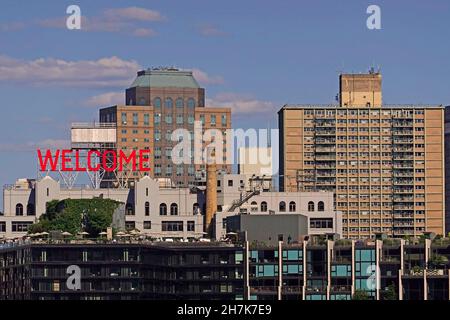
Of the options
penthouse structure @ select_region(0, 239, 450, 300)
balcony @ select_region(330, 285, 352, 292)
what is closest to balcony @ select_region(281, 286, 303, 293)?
penthouse structure @ select_region(0, 239, 450, 300)

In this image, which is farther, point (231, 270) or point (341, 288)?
point (231, 270)

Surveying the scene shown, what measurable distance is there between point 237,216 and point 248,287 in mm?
27275

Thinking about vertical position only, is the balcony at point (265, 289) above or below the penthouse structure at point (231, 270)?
below

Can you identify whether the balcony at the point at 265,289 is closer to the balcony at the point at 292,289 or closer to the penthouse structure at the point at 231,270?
the penthouse structure at the point at 231,270

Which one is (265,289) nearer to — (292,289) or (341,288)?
(292,289)

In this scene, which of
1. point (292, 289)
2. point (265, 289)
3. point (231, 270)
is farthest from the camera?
point (265, 289)

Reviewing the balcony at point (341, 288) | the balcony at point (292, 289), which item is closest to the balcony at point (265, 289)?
the balcony at point (292, 289)

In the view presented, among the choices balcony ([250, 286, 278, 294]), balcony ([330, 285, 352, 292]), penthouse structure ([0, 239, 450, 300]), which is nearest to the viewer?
penthouse structure ([0, 239, 450, 300])

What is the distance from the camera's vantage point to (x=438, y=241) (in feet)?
570

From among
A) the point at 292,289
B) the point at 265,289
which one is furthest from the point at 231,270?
the point at 292,289

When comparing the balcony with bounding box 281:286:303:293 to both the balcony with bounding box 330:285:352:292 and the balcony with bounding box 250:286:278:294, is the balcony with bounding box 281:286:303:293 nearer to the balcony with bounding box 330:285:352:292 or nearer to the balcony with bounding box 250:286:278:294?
the balcony with bounding box 250:286:278:294
